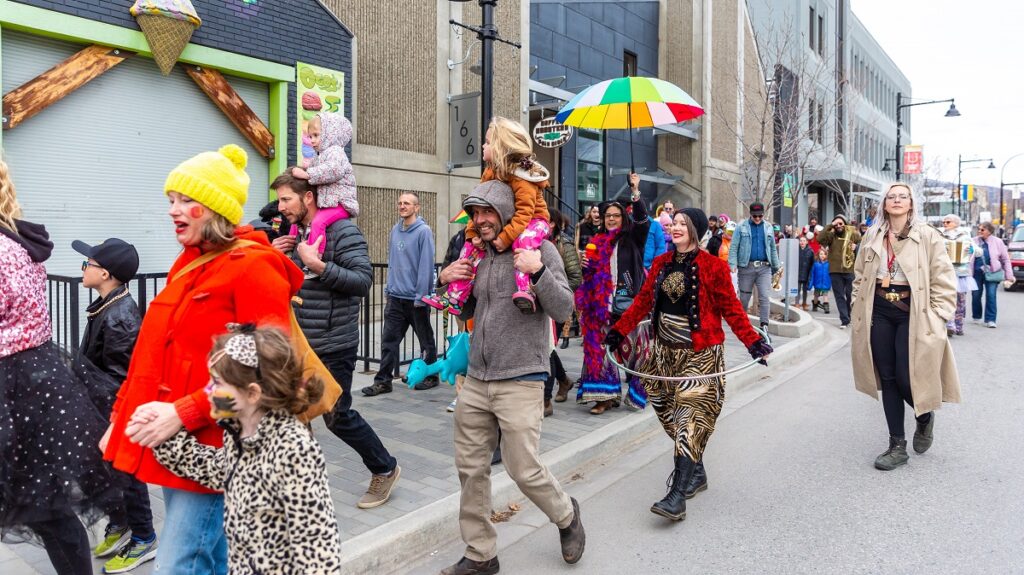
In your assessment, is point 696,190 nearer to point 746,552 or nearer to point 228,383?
point 746,552

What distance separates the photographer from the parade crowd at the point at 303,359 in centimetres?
225

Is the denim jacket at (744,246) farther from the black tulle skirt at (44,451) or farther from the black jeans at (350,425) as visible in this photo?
the black tulle skirt at (44,451)

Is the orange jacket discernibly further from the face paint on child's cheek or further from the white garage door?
the white garage door

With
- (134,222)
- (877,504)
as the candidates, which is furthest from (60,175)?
(877,504)

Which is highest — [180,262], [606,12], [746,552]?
[606,12]

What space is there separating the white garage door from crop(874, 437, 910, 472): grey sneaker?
8318 mm

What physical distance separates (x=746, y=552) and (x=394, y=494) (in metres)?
2.04

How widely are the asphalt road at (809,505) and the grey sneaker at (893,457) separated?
0.19 feet

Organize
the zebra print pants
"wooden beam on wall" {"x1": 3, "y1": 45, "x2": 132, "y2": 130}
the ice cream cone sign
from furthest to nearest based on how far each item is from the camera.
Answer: the ice cream cone sign < "wooden beam on wall" {"x1": 3, "y1": 45, "x2": 132, "y2": 130} < the zebra print pants

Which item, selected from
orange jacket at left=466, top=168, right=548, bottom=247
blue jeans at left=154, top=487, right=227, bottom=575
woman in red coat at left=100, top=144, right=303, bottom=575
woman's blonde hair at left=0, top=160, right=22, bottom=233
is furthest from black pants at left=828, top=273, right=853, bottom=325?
woman's blonde hair at left=0, top=160, right=22, bottom=233

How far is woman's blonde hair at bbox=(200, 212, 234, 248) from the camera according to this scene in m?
2.56

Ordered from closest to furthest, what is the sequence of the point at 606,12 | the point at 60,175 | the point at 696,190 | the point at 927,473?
the point at 927,473
the point at 60,175
the point at 606,12
the point at 696,190

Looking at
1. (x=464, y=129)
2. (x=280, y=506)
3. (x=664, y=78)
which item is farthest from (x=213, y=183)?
(x=664, y=78)

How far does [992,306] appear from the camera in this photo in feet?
45.2
